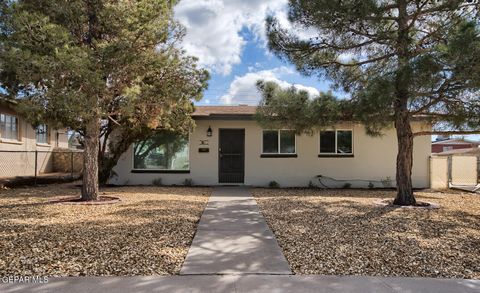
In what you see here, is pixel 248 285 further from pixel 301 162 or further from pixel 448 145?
pixel 448 145

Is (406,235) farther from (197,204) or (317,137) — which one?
(317,137)

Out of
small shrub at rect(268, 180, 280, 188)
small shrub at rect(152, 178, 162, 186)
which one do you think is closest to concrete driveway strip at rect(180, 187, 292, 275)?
small shrub at rect(268, 180, 280, 188)

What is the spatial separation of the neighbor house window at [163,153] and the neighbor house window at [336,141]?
5310 mm

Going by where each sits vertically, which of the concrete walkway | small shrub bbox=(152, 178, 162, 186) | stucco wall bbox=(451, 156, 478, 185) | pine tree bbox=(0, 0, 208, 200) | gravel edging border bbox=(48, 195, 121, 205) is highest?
pine tree bbox=(0, 0, 208, 200)

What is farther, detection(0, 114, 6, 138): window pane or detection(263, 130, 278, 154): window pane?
detection(0, 114, 6, 138): window pane

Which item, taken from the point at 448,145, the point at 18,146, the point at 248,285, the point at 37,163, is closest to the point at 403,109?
the point at 248,285

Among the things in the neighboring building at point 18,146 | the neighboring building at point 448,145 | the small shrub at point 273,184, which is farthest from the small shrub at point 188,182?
the neighboring building at point 448,145

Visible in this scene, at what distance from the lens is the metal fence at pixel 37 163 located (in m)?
14.8

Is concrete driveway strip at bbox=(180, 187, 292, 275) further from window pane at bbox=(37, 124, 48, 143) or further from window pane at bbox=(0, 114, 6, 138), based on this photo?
window pane at bbox=(37, 124, 48, 143)

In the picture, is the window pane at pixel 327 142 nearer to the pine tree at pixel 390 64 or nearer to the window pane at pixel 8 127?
the pine tree at pixel 390 64

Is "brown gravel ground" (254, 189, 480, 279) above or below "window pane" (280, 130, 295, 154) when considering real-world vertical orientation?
below

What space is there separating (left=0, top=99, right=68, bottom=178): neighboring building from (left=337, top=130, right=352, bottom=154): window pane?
10.4 m

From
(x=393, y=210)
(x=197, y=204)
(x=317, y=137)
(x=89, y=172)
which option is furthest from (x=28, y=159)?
(x=393, y=210)

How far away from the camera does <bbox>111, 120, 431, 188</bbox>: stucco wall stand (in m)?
14.4
